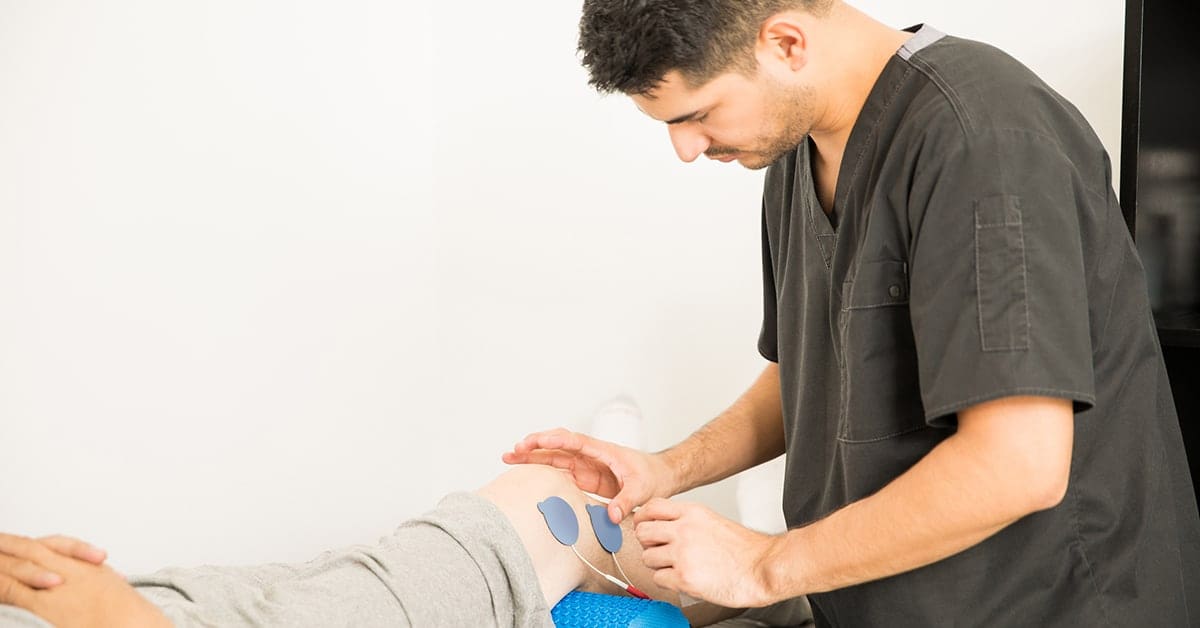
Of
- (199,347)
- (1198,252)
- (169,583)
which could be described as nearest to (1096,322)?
(1198,252)

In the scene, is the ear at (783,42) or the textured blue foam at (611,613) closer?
the ear at (783,42)

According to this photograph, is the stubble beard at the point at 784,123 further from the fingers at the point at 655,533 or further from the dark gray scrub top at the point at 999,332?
the fingers at the point at 655,533

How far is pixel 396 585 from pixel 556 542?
24cm

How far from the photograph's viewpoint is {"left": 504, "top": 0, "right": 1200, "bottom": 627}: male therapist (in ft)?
3.41

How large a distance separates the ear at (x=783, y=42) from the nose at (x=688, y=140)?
0.12 m

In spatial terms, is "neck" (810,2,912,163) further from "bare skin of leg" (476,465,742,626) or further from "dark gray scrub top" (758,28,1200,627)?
"bare skin of leg" (476,465,742,626)

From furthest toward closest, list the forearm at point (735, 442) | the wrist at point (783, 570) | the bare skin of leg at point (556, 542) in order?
the forearm at point (735, 442) < the bare skin of leg at point (556, 542) < the wrist at point (783, 570)

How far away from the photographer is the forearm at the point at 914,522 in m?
1.04

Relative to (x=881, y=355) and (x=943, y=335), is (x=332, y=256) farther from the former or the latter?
(x=943, y=335)

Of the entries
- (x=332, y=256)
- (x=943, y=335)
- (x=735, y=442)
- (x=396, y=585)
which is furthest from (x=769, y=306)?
(x=332, y=256)

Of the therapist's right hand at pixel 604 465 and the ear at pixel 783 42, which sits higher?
the ear at pixel 783 42

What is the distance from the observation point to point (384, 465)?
238 cm

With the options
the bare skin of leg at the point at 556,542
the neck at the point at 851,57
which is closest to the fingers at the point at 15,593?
the bare skin of leg at the point at 556,542

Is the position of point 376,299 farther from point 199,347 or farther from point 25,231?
point 25,231
